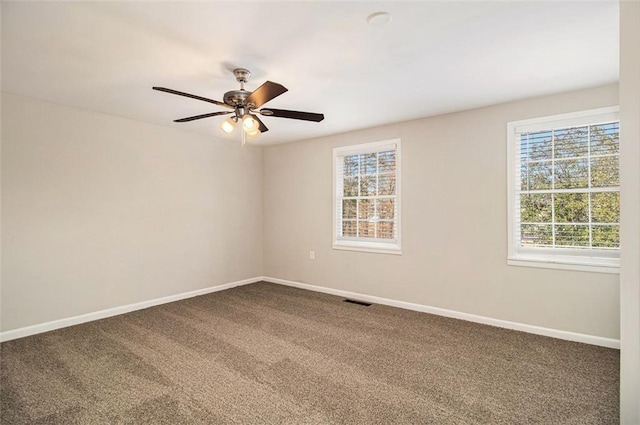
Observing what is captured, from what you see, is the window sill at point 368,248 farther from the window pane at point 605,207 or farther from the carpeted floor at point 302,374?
the window pane at point 605,207

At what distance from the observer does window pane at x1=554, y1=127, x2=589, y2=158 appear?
10.9 feet

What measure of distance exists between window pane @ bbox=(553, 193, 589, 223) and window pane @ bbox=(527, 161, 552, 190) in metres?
0.17

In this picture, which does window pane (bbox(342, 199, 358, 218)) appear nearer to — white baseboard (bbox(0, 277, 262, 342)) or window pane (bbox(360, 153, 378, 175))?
window pane (bbox(360, 153, 378, 175))

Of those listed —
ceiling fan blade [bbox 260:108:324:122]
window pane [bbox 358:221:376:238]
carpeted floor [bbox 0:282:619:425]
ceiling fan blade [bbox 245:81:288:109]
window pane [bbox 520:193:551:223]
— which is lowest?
carpeted floor [bbox 0:282:619:425]

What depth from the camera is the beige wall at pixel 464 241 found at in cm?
331

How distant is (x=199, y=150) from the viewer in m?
5.09

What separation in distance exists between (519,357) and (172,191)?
14.7ft

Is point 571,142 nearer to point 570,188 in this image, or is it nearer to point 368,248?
point 570,188

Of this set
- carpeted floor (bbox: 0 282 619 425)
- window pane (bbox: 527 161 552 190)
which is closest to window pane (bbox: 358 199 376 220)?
carpeted floor (bbox: 0 282 619 425)

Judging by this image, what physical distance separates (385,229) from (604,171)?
2.45 m

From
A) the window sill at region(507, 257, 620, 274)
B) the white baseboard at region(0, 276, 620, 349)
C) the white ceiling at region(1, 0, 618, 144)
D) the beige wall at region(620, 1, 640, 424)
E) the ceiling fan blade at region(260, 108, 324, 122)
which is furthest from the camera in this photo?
the white baseboard at region(0, 276, 620, 349)

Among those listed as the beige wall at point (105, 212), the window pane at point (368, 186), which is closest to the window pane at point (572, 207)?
the window pane at point (368, 186)

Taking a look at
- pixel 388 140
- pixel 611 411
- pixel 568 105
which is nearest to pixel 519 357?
pixel 611 411

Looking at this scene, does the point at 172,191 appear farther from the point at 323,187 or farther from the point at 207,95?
the point at 323,187
